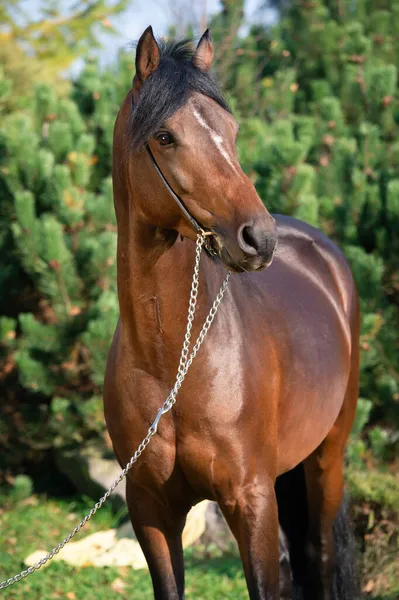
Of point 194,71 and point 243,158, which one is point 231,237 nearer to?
point 194,71

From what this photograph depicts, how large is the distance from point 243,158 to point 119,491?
3.15 m

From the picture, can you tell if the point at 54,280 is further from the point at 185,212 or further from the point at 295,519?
the point at 185,212

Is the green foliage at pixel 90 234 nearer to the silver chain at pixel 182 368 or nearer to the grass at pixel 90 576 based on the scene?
the grass at pixel 90 576

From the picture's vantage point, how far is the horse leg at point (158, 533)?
295 centimetres

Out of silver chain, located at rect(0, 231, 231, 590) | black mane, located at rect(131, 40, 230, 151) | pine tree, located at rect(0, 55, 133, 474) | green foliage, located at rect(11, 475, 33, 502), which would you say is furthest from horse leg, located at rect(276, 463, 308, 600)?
green foliage, located at rect(11, 475, 33, 502)

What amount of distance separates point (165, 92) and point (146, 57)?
0.20 metres

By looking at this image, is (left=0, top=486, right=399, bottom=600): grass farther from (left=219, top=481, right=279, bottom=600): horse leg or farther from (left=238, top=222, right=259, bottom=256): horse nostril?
(left=238, top=222, right=259, bottom=256): horse nostril

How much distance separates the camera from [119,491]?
6352 mm

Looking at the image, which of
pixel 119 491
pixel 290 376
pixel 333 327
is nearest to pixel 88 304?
pixel 119 491

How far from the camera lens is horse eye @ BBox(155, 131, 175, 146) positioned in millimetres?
2424

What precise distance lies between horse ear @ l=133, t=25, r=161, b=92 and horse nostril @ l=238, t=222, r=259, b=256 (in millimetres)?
667

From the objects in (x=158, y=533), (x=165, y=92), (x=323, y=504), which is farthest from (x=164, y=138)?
(x=323, y=504)

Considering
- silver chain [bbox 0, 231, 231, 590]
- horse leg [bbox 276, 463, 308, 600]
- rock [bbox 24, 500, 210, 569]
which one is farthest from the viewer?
rock [bbox 24, 500, 210, 569]

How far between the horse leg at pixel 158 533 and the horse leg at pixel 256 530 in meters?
0.29
